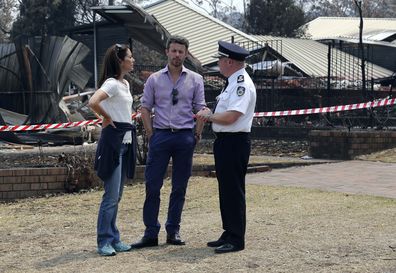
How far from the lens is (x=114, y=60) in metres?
6.19

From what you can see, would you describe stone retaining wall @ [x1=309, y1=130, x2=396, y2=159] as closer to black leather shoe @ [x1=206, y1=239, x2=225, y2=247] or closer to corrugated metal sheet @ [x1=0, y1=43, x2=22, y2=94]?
corrugated metal sheet @ [x1=0, y1=43, x2=22, y2=94]

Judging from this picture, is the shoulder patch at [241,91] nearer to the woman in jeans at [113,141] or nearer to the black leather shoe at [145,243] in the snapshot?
the woman in jeans at [113,141]

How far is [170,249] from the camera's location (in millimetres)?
6242

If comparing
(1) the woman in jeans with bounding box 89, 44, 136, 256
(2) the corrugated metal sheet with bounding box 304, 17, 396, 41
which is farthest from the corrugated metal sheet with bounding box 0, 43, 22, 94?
(2) the corrugated metal sheet with bounding box 304, 17, 396, 41

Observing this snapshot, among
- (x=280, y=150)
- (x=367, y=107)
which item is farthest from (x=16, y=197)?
(x=367, y=107)

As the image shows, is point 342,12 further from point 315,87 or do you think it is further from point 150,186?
point 150,186

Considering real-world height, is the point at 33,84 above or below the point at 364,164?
above

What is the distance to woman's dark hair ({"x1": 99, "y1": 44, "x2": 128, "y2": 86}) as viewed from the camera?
616cm

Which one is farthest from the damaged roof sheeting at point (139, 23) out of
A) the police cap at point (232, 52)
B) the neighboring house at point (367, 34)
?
the police cap at point (232, 52)

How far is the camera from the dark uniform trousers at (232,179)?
605cm

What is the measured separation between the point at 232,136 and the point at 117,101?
3.16ft

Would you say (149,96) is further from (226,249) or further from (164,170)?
(226,249)

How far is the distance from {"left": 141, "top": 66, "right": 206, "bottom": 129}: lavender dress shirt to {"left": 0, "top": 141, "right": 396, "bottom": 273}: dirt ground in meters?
1.04

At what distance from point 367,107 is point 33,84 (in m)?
6.51
